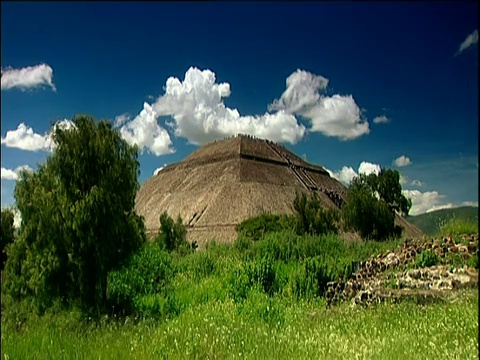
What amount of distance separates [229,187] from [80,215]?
8893cm

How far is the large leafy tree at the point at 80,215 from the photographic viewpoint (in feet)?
41.9

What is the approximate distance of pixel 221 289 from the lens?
16.8 metres

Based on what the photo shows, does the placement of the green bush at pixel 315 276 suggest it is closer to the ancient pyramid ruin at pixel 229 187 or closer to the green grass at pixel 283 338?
the green grass at pixel 283 338

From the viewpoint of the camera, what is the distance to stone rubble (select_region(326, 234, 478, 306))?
13.0 metres

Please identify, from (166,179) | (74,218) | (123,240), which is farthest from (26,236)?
(166,179)

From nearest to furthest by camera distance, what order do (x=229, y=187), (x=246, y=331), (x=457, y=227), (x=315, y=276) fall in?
(x=246, y=331), (x=457, y=227), (x=315, y=276), (x=229, y=187)

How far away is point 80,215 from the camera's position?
1259 cm

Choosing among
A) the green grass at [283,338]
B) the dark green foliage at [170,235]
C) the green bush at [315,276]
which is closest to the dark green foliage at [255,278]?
the green bush at [315,276]

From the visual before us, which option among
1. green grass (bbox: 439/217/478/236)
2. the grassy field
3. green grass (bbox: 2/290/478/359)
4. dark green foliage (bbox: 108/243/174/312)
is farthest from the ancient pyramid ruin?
green grass (bbox: 2/290/478/359)

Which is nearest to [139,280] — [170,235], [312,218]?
[170,235]

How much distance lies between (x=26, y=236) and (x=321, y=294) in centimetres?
1042

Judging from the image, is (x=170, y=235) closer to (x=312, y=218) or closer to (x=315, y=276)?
(x=312, y=218)

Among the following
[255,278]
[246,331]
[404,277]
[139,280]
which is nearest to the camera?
[246,331]

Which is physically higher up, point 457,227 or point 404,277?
point 457,227
